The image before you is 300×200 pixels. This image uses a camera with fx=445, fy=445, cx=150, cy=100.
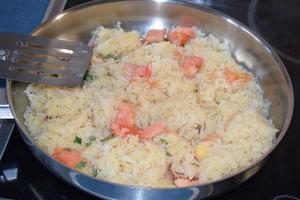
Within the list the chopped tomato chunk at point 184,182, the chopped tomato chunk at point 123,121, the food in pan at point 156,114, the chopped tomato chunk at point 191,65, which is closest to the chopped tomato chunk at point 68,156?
the food in pan at point 156,114

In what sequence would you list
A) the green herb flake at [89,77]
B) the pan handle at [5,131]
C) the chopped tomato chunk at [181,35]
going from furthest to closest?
the chopped tomato chunk at [181,35]
the green herb flake at [89,77]
the pan handle at [5,131]

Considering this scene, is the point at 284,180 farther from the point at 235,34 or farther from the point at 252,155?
the point at 235,34

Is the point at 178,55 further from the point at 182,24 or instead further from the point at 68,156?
the point at 68,156

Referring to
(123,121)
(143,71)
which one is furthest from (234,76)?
(123,121)

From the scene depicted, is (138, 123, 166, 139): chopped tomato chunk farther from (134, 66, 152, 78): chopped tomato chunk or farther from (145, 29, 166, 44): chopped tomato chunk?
(145, 29, 166, 44): chopped tomato chunk

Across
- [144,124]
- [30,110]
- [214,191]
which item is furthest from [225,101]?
[30,110]

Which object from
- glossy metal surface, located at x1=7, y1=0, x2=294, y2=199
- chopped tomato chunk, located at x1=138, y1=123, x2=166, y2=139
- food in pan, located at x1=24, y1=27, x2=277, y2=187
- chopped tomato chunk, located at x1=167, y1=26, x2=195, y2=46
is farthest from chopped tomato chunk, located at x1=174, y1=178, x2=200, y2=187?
chopped tomato chunk, located at x1=167, y1=26, x2=195, y2=46

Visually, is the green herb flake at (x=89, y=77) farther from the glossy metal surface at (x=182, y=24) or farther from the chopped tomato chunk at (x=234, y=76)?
the chopped tomato chunk at (x=234, y=76)
